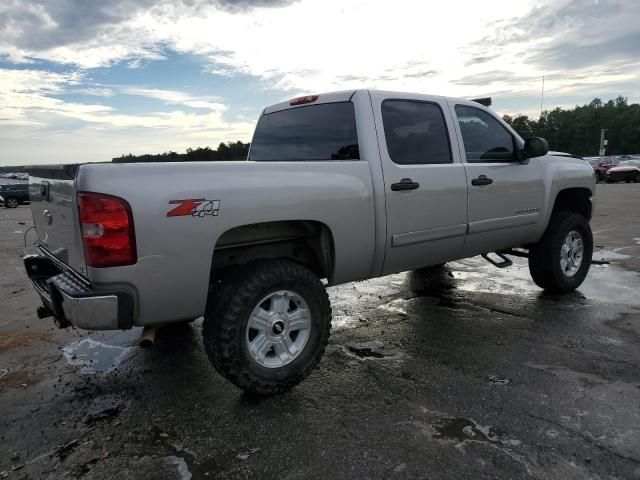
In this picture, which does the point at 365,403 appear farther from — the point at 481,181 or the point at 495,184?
the point at 495,184

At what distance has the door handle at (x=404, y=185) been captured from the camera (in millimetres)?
3746

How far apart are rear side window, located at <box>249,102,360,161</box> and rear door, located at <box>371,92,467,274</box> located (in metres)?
0.24

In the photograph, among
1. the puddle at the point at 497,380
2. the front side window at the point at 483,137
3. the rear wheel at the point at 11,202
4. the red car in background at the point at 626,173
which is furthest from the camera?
the red car in background at the point at 626,173

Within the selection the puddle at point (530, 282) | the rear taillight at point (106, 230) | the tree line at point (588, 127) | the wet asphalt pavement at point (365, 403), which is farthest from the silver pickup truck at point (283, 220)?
the tree line at point (588, 127)

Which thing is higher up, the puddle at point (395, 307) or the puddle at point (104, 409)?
the puddle at point (104, 409)

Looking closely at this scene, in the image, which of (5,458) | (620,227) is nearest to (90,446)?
(5,458)

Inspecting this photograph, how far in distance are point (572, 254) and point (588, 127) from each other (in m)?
108

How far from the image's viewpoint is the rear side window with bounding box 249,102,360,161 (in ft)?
12.8

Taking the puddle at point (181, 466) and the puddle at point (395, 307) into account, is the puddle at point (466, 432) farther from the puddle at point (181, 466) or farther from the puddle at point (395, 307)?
the puddle at point (395, 307)

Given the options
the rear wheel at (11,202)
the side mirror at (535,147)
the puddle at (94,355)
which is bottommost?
the rear wheel at (11,202)

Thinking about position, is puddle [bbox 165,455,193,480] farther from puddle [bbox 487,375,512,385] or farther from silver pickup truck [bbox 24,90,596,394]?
puddle [bbox 487,375,512,385]

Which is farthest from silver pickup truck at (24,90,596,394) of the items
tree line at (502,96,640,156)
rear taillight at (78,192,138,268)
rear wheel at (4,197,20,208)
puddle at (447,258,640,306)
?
tree line at (502,96,640,156)

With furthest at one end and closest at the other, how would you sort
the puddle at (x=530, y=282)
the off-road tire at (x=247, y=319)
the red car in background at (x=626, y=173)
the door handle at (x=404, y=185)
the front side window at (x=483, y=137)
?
the red car in background at (x=626, y=173) → the puddle at (x=530, y=282) → the front side window at (x=483, y=137) → the door handle at (x=404, y=185) → the off-road tire at (x=247, y=319)

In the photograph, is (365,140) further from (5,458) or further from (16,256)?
(16,256)
